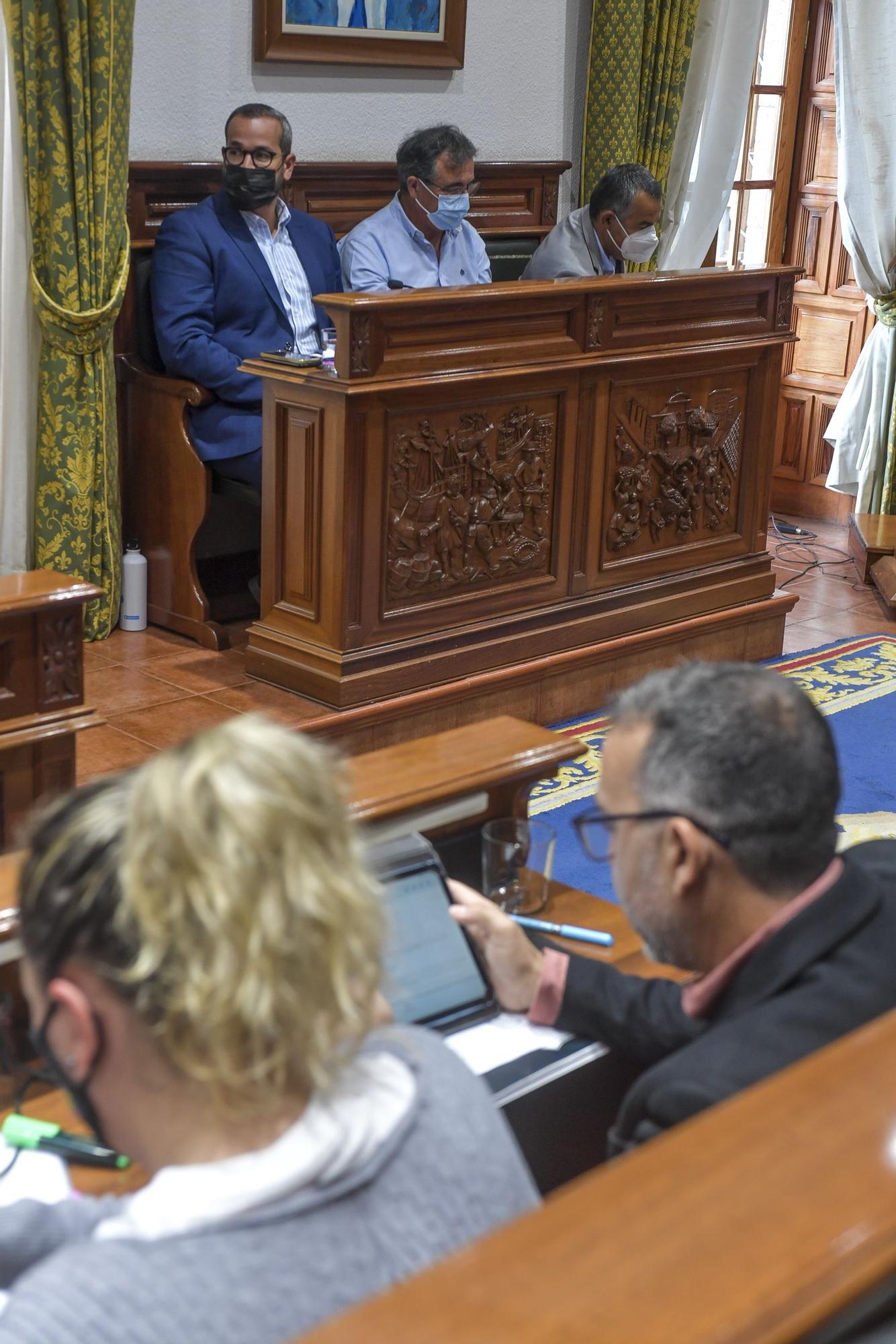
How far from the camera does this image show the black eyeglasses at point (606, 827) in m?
1.49

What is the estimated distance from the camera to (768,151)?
7.03m

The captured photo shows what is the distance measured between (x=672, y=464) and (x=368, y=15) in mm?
1925

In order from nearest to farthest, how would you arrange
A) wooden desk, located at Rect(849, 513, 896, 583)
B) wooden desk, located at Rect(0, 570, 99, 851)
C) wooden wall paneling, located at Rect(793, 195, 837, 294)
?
1. wooden desk, located at Rect(0, 570, 99, 851)
2. wooden desk, located at Rect(849, 513, 896, 583)
3. wooden wall paneling, located at Rect(793, 195, 837, 294)

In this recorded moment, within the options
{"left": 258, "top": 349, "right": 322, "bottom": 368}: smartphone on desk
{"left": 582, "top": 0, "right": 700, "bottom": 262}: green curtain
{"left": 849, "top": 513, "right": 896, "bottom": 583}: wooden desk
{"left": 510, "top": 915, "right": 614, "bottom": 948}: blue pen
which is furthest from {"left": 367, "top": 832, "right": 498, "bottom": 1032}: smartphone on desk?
{"left": 582, "top": 0, "right": 700, "bottom": 262}: green curtain

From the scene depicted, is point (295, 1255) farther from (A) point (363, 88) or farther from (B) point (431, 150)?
(A) point (363, 88)

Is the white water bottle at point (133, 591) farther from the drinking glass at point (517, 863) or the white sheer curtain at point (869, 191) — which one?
the white sheer curtain at point (869, 191)

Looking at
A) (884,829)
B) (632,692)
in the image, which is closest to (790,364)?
(884,829)

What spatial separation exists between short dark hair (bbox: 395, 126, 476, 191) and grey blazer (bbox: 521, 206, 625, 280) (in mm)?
536

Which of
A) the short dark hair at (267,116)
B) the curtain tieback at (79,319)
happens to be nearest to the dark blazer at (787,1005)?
the curtain tieback at (79,319)

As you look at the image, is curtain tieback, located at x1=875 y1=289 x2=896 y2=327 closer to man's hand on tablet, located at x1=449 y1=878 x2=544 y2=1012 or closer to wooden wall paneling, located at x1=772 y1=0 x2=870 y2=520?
wooden wall paneling, located at x1=772 y1=0 x2=870 y2=520

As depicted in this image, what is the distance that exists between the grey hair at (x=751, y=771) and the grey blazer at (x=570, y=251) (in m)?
4.04

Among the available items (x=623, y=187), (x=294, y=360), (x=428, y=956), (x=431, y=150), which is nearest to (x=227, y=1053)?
(x=428, y=956)

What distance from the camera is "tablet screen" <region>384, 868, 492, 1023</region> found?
1.72 m

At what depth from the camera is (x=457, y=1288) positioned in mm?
867
